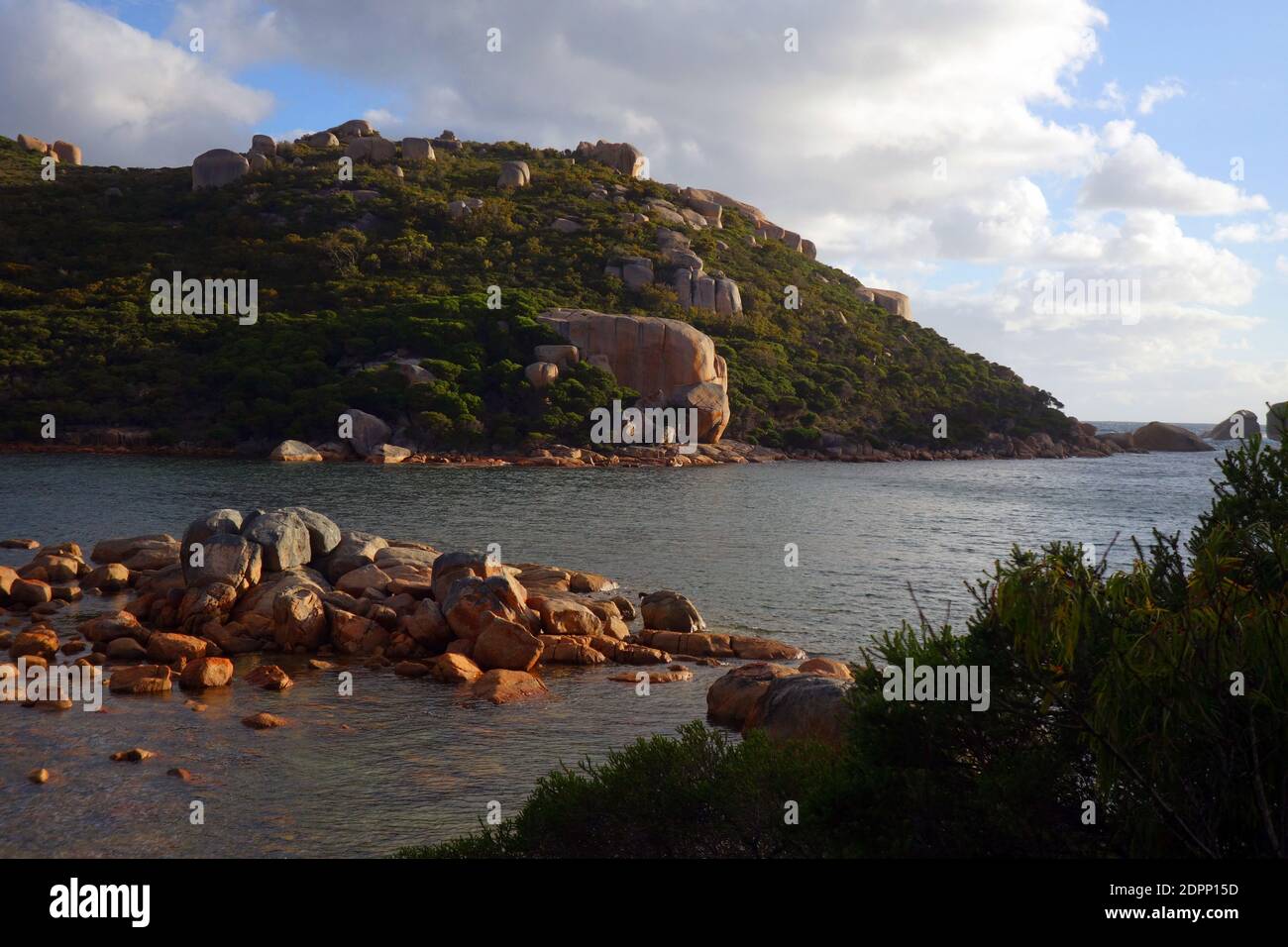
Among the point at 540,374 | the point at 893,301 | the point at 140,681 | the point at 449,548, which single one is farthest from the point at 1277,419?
the point at 893,301

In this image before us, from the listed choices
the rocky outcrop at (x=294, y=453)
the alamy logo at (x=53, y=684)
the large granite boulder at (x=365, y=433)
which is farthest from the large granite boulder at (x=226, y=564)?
the large granite boulder at (x=365, y=433)

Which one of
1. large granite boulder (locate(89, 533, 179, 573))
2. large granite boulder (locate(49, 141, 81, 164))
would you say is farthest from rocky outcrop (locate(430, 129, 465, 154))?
large granite boulder (locate(89, 533, 179, 573))

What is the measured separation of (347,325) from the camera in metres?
69.8

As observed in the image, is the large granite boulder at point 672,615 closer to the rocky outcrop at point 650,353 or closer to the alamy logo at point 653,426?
the alamy logo at point 653,426

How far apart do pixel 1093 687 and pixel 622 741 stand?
8.58 metres

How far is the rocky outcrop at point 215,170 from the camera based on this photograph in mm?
91375

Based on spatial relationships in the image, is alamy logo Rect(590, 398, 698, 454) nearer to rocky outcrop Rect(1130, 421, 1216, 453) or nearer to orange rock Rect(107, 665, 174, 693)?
orange rock Rect(107, 665, 174, 693)

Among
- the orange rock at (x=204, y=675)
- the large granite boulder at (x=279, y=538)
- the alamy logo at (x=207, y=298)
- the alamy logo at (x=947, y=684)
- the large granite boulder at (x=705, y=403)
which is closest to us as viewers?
the alamy logo at (x=947, y=684)

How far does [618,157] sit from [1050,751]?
11938 cm

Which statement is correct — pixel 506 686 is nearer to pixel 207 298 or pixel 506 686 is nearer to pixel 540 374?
pixel 540 374

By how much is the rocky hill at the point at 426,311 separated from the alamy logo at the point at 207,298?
2.23ft

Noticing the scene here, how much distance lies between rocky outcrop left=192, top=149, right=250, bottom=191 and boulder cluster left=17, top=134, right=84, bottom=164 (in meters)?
23.0

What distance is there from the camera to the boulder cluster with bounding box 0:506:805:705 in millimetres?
16359
